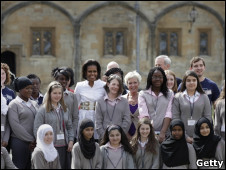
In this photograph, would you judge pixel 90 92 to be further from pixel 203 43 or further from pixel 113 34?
pixel 203 43

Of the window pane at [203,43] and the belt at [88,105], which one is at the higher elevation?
the window pane at [203,43]

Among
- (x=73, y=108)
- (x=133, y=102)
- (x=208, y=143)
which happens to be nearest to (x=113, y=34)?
(x=133, y=102)

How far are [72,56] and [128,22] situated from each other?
2.54 meters

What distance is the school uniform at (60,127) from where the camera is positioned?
7.77 metres

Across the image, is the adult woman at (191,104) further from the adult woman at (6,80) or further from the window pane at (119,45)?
the window pane at (119,45)

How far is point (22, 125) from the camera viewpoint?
7871 mm

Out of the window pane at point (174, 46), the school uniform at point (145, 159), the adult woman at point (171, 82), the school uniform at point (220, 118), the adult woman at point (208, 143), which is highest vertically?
the window pane at point (174, 46)

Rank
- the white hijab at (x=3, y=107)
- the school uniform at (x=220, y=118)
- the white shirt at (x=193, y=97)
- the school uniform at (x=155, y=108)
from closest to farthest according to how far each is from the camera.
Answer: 1. the school uniform at (x=220, y=118)
2. the white hijab at (x=3, y=107)
3. the white shirt at (x=193, y=97)
4. the school uniform at (x=155, y=108)

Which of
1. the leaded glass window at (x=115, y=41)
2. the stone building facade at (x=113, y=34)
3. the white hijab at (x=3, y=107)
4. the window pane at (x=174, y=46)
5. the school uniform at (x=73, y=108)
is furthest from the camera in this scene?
the window pane at (x=174, y=46)

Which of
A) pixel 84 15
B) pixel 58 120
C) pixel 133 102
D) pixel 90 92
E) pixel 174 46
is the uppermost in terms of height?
pixel 84 15

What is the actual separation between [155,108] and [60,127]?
1393 millimetres

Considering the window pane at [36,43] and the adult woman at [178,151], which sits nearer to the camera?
the adult woman at [178,151]

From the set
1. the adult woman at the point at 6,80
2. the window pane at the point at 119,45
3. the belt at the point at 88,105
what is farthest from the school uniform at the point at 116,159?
the window pane at the point at 119,45

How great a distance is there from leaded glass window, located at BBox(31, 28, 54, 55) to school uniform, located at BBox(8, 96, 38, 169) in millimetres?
13723
